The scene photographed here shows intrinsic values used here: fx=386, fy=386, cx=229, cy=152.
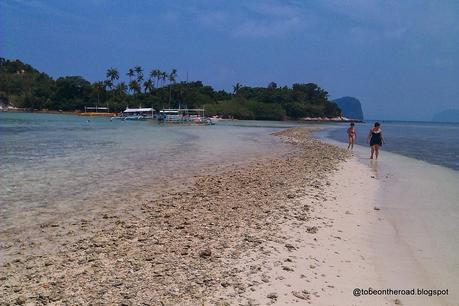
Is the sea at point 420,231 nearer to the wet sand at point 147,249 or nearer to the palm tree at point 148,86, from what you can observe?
the wet sand at point 147,249

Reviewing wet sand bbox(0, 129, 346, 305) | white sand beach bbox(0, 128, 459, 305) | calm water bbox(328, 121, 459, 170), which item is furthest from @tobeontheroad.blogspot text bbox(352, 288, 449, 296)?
calm water bbox(328, 121, 459, 170)

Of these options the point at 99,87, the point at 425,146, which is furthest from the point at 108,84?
the point at 425,146

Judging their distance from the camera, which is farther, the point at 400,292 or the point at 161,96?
the point at 161,96

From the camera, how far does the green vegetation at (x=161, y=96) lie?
13712 centimetres

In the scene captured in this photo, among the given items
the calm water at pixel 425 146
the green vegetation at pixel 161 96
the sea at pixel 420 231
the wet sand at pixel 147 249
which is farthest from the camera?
the green vegetation at pixel 161 96

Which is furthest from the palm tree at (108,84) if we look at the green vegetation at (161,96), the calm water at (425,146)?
the calm water at (425,146)

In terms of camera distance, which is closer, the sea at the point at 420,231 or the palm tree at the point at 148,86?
the sea at the point at 420,231

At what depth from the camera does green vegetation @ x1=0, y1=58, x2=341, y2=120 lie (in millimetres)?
137125

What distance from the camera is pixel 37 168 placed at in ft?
48.4

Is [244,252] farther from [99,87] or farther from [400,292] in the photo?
[99,87]

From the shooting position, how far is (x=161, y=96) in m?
137

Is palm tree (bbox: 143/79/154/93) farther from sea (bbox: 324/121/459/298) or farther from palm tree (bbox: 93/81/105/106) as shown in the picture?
sea (bbox: 324/121/459/298)

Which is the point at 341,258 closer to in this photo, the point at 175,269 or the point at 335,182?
the point at 175,269

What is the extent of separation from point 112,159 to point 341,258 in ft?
49.0
